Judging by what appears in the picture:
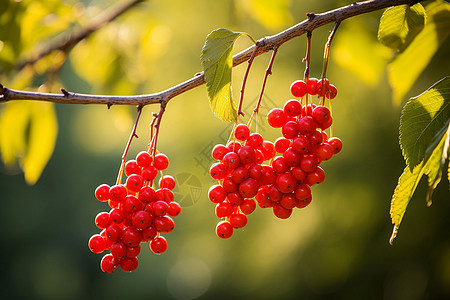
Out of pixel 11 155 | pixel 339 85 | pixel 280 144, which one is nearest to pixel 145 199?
pixel 280 144

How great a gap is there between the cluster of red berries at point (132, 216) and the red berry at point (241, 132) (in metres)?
0.21

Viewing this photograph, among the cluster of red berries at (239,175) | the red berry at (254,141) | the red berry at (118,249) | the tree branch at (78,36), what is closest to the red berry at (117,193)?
the red berry at (118,249)

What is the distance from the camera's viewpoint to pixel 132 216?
1.00 m

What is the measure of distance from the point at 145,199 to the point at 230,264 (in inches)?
211

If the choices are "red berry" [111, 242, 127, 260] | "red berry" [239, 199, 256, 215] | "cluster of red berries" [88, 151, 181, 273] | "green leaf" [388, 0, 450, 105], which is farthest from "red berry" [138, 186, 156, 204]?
"green leaf" [388, 0, 450, 105]

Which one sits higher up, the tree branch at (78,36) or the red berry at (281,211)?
the tree branch at (78,36)

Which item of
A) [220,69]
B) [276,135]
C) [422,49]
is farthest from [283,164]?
[276,135]

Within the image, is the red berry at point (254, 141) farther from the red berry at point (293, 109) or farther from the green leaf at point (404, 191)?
the green leaf at point (404, 191)

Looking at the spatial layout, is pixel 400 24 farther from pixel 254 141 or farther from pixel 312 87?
pixel 254 141

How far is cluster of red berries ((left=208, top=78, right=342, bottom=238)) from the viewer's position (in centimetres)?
95

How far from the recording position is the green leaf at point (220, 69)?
966 millimetres

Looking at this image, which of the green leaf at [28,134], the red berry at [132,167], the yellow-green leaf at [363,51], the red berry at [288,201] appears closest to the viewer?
the red berry at [288,201]

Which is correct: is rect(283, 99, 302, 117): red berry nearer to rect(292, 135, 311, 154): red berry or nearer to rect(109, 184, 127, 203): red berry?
rect(292, 135, 311, 154): red berry

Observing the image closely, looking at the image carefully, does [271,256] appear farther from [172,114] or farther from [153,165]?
[153,165]
